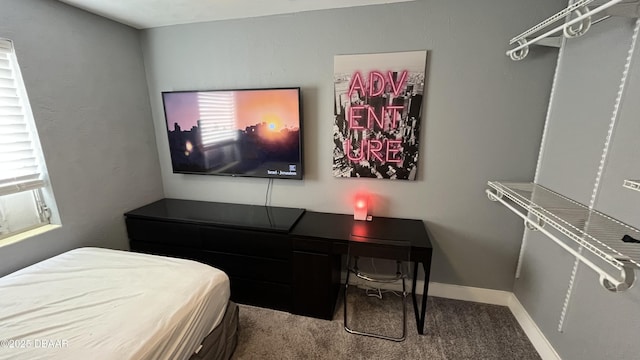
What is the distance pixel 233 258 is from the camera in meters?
2.17

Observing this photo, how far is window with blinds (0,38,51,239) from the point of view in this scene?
66.7 inches

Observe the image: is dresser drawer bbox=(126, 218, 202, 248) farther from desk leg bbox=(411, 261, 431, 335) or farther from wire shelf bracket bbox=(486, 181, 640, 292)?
wire shelf bracket bbox=(486, 181, 640, 292)

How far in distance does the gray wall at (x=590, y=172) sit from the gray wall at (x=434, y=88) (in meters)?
0.24

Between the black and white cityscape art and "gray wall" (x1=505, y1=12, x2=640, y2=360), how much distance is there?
2.87 ft

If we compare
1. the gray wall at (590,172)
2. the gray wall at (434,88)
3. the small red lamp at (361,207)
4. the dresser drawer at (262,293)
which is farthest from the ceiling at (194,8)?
the dresser drawer at (262,293)

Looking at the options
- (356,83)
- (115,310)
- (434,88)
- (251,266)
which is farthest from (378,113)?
(115,310)

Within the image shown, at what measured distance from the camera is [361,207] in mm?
2236

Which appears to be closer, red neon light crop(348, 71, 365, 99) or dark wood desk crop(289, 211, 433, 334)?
dark wood desk crop(289, 211, 433, 334)

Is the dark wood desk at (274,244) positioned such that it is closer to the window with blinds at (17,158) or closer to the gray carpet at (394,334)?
the gray carpet at (394,334)

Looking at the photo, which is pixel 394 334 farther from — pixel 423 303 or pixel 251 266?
pixel 251 266

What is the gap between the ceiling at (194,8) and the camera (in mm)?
1936

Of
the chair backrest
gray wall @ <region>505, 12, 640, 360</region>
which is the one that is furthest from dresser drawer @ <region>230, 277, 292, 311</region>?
gray wall @ <region>505, 12, 640, 360</region>

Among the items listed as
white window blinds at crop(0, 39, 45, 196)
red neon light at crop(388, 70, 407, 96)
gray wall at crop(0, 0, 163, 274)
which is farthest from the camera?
red neon light at crop(388, 70, 407, 96)

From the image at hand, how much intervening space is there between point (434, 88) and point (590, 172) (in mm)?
1077
